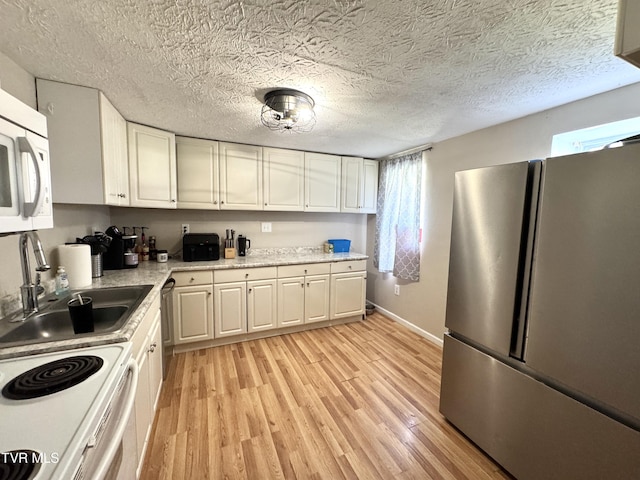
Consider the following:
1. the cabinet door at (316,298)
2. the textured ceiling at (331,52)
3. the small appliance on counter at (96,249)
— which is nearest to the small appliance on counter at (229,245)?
the cabinet door at (316,298)

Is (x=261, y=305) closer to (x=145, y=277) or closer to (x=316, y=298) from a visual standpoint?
→ (x=316, y=298)

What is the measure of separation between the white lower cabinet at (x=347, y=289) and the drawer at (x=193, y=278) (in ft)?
4.57

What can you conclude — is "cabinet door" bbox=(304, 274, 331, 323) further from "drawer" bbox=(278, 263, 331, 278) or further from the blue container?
the blue container

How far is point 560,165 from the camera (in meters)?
1.16

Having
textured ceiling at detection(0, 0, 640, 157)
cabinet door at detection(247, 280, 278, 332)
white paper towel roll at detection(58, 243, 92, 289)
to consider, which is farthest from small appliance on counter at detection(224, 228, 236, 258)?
textured ceiling at detection(0, 0, 640, 157)

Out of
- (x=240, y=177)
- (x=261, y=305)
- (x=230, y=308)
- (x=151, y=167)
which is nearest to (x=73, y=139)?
(x=151, y=167)

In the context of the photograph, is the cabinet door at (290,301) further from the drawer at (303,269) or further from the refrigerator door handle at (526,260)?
the refrigerator door handle at (526,260)

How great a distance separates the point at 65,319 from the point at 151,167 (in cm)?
152

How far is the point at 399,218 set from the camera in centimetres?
323

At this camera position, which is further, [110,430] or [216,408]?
[216,408]

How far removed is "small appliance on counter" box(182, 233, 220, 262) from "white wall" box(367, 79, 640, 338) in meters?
2.27

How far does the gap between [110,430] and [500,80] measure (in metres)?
2.41

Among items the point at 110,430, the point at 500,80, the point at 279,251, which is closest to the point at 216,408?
the point at 110,430

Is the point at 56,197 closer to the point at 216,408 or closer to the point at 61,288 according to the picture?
the point at 61,288
